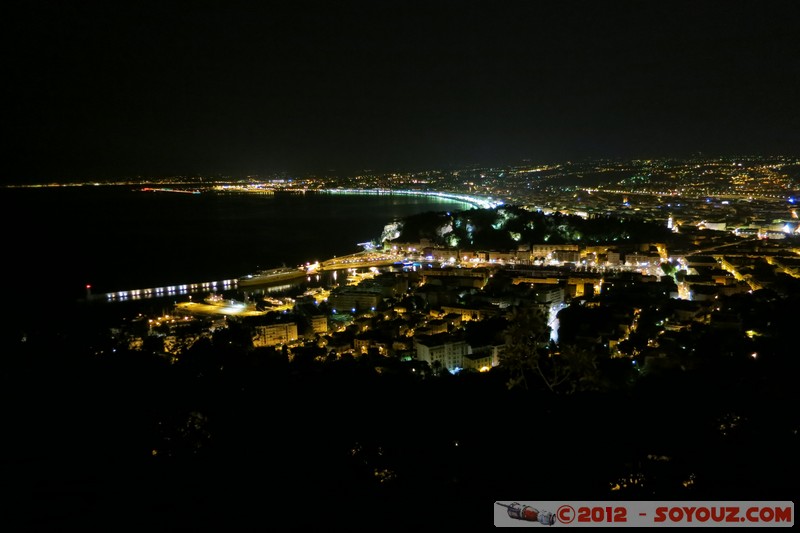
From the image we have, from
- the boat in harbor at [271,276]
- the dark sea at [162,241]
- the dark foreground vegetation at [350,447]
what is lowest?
the boat in harbor at [271,276]

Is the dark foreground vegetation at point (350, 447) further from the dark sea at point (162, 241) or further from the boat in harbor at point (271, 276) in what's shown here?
the dark sea at point (162, 241)

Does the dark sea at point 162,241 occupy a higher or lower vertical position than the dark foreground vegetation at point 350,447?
lower

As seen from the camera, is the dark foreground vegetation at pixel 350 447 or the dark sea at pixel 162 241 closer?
the dark foreground vegetation at pixel 350 447

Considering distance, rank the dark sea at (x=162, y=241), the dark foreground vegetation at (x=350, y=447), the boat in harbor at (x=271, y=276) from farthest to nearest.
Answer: the dark sea at (x=162, y=241), the boat in harbor at (x=271, y=276), the dark foreground vegetation at (x=350, y=447)

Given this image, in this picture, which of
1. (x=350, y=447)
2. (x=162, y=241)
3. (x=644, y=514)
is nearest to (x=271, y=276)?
(x=162, y=241)

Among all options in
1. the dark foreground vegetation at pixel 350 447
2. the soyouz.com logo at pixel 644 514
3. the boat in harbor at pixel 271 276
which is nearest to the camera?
the soyouz.com logo at pixel 644 514

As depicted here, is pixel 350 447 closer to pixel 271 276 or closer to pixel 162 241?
pixel 271 276

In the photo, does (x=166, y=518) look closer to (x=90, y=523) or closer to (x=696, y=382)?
(x=90, y=523)

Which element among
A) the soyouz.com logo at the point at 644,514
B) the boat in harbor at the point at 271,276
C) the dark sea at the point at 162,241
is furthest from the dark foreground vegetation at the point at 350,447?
the dark sea at the point at 162,241
